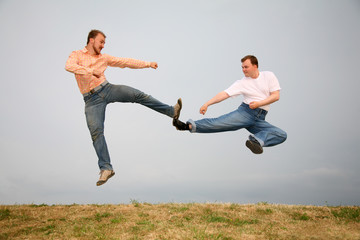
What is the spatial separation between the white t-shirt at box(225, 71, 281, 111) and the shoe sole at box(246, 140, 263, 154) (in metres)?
0.95

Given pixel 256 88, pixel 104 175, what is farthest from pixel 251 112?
pixel 104 175

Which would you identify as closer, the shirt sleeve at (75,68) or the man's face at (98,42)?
the shirt sleeve at (75,68)

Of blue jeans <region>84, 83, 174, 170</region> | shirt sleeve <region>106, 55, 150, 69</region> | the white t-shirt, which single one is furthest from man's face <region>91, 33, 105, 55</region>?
the white t-shirt

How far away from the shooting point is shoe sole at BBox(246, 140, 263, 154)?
8.37 m

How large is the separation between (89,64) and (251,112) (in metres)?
3.97

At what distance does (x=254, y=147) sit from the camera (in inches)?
330

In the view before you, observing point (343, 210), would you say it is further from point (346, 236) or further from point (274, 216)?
point (346, 236)

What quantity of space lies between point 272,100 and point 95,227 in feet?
20.3

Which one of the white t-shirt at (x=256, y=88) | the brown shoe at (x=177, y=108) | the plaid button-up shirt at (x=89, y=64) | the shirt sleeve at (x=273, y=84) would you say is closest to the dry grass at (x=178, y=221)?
the brown shoe at (x=177, y=108)

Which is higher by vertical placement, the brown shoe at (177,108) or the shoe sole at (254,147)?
the brown shoe at (177,108)

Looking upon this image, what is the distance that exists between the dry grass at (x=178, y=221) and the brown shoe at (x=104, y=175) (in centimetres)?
215

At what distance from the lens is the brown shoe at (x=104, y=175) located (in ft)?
26.4

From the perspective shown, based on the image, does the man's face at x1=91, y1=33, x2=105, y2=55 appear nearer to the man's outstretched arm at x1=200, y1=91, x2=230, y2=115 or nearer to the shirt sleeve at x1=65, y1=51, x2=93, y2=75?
the shirt sleeve at x1=65, y1=51, x2=93, y2=75

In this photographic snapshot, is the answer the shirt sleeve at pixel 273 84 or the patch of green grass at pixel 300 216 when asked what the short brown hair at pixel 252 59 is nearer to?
the shirt sleeve at pixel 273 84
